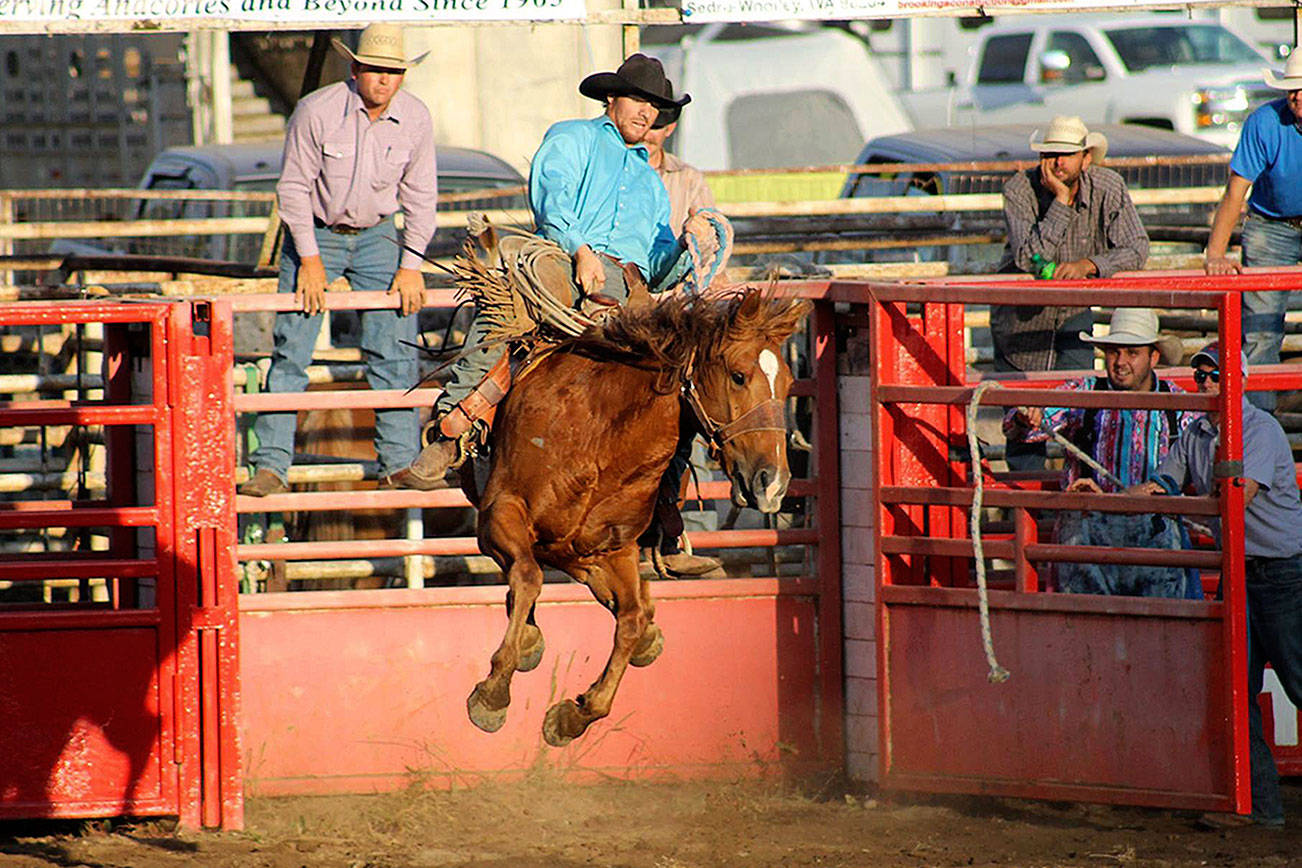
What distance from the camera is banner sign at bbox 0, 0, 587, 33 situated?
30.0ft

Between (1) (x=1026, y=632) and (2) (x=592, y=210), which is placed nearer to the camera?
(2) (x=592, y=210)

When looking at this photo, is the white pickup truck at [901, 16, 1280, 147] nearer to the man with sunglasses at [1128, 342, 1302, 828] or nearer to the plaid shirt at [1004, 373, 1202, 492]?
the plaid shirt at [1004, 373, 1202, 492]

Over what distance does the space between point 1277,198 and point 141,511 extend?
216 inches

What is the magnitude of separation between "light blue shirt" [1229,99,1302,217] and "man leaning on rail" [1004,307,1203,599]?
1942 mm

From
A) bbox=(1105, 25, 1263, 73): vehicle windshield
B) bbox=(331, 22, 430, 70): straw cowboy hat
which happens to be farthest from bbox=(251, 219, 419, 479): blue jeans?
bbox=(1105, 25, 1263, 73): vehicle windshield

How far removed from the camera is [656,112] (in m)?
7.28

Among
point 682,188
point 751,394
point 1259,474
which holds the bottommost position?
point 1259,474

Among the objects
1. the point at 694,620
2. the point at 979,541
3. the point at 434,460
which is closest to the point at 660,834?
the point at 694,620

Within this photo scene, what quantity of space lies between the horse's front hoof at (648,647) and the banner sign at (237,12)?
3438mm

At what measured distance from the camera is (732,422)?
246 inches

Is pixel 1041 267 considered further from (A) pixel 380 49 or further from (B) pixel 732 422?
(B) pixel 732 422

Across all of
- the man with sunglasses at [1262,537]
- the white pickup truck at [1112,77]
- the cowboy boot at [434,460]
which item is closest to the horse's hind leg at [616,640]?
the cowboy boot at [434,460]

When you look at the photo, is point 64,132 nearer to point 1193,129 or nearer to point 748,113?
point 748,113

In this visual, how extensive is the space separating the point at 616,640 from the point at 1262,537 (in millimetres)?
2681
